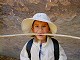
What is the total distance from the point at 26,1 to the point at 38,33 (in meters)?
1.26

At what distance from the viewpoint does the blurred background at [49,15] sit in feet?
11.2

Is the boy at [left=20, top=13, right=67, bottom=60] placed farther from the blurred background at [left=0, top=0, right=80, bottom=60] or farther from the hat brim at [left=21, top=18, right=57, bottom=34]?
the blurred background at [left=0, top=0, right=80, bottom=60]

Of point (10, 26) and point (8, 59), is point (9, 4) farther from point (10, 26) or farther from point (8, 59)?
point (8, 59)

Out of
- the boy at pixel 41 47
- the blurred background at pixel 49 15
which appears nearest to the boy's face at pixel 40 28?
the boy at pixel 41 47

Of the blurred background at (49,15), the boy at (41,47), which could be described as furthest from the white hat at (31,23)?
the blurred background at (49,15)

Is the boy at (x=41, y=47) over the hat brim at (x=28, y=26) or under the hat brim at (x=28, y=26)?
under

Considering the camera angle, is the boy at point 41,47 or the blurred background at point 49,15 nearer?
the boy at point 41,47

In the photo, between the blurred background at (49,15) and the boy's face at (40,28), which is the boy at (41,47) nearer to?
the boy's face at (40,28)

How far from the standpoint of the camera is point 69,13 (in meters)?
3.41

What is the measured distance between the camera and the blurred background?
3.41 metres

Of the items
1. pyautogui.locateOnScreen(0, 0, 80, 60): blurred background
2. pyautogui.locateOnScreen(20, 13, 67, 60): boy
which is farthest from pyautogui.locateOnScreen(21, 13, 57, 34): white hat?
pyautogui.locateOnScreen(0, 0, 80, 60): blurred background

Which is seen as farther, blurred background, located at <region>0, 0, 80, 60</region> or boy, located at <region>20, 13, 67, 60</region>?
blurred background, located at <region>0, 0, 80, 60</region>

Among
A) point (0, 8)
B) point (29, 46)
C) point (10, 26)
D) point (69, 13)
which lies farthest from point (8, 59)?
point (29, 46)

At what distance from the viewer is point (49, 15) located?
3.44 metres
